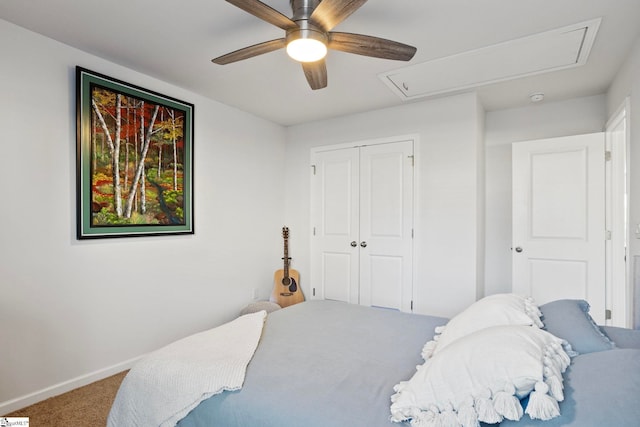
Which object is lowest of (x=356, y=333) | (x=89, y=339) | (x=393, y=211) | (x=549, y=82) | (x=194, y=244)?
(x=89, y=339)

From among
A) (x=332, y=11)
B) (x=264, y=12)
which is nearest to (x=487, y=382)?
(x=332, y=11)

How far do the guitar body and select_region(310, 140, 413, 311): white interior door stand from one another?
0.21 meters

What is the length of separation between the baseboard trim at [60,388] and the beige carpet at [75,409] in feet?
0.09

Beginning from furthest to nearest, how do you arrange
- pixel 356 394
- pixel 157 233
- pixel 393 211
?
1. pixel 393 211
2. pixel 157 233
3. pixel 356 394

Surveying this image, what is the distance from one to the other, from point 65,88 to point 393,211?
2996 millimetres

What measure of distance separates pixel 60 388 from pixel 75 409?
29cm

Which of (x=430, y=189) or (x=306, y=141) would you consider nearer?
(x=430, y=189)

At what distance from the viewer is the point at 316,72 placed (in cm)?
220

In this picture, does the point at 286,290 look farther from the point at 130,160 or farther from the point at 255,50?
the point at 255,50

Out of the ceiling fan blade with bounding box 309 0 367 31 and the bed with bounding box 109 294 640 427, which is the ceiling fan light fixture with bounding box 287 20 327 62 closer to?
the ceiling fan blade with bounding box 309 0 367 31

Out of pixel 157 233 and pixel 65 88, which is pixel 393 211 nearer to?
pixel 157 233

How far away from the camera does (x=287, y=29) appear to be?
182 centimetres

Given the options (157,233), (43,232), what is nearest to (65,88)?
(43,232)

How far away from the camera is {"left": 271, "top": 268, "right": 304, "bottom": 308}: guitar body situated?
4.09m
